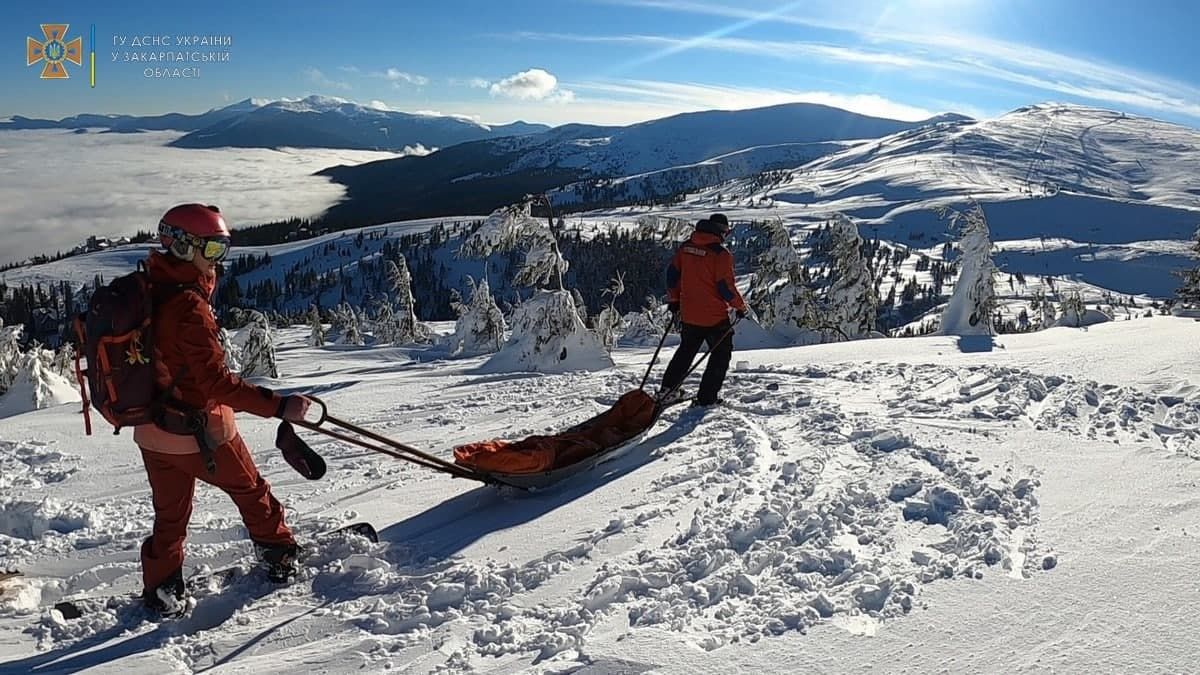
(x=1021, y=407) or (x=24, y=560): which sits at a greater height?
(x=1021, y=407)

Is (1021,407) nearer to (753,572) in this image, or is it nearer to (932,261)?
(753,572)

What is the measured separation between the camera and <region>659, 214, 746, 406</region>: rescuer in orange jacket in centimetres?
805

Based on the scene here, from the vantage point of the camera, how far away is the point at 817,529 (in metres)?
4.54

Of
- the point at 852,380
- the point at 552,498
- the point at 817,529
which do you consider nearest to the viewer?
the point at 817,529

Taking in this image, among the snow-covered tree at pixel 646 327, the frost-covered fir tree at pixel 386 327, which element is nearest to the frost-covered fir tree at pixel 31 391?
the snow-covered tree at pixel 646 327

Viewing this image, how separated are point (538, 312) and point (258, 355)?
11.1 m

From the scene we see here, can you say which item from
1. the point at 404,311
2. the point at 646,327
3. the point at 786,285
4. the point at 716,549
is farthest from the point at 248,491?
the point at 404,311

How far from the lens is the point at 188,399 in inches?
155

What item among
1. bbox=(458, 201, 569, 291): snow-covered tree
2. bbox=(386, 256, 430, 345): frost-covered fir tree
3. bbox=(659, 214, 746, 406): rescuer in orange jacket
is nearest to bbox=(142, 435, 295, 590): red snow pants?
bbox=(659, 214, 746, 406): rescuer in orange jacket

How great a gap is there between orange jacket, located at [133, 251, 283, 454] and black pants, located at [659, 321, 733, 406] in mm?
5120

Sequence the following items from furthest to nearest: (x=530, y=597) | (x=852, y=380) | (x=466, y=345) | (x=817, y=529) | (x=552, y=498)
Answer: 1. (x=466, y=345)
2. (x=852, y=380)
3. (x=552, y=498)
4. (x=817, y=529)
5. (x=530, y=597)

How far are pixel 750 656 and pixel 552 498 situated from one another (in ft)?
8.84

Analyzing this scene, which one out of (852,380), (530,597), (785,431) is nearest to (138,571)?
(530,597)

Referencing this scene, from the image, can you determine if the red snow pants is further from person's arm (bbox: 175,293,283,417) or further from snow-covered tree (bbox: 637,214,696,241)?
snow-covered tree (bbox: 637,214,696,241)
